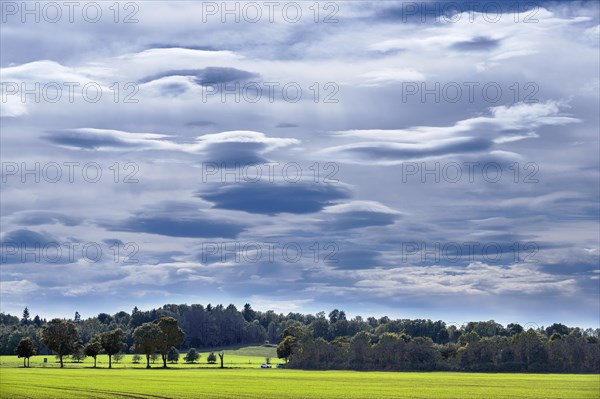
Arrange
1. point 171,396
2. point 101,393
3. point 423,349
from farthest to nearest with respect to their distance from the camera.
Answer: point 423,349
point 101,393
point 171,396

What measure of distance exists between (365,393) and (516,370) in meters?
100

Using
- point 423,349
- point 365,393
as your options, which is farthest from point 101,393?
point 423,349

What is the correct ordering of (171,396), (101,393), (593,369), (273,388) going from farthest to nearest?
(593,369) < (273,388) < (101,393) < (171,396)

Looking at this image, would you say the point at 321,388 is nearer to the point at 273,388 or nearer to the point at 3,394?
the point at 273,388

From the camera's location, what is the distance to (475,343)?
7746 inches

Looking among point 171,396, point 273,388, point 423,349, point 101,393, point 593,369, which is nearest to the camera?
point 171,396

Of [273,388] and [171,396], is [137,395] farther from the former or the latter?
[273,388]

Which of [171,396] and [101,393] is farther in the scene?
[101,393]

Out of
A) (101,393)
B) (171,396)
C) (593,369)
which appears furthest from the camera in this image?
(593,369)

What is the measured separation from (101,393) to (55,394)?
5.23 metres

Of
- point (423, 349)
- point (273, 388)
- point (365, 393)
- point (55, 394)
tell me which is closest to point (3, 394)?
point (55, 394)

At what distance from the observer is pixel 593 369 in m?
187

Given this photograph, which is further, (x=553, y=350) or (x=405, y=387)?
(x=553, y=350)

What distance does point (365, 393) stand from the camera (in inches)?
3949
